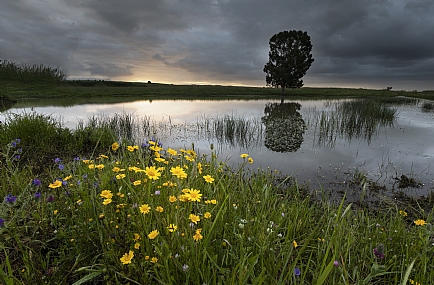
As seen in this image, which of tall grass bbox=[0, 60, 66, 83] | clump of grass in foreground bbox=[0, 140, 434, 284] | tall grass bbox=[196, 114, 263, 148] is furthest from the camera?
tall grass bbox=[0, 60, 66, 83]

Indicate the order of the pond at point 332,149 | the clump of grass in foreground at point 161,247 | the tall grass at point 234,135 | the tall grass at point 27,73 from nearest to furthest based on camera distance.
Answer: the clump of grass in foreground at point 161,247, the pond at point 332,149, the tall grass at point 234,135, the tall grass at point 27,73

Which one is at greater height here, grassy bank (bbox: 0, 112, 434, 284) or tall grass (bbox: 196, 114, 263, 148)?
grassy bank (bbox: 0, 112, 434, 284)

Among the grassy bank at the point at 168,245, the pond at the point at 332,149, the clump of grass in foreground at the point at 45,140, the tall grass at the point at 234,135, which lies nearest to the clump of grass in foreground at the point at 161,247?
the grassy bank at the point at 168,245

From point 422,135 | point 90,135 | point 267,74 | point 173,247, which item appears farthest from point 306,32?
point 173,247

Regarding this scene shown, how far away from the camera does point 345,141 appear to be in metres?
7.02

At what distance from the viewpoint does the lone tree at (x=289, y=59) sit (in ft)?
106

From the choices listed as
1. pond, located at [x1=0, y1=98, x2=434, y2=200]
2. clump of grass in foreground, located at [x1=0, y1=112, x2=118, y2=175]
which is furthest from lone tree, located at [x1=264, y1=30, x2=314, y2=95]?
clump of grass in foreground, located at [x1=0, y1=112, x2=118, y2=175]

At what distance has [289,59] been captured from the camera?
3241 centimetres

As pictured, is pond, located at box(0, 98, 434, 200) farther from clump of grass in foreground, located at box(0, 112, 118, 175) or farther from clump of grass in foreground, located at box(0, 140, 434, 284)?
clump of grass in foreground, located at box(0, 112, 118, 175)

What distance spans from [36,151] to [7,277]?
12.5 feet

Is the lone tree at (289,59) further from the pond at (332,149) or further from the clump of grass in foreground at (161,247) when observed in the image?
the clump of grass in foreground at (161,247)

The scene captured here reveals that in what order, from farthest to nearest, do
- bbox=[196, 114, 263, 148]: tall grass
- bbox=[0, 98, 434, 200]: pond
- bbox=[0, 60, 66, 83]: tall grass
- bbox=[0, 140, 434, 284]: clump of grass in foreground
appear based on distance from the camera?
bbox=[0, 60, 66, 83]: tall grass, bbox=[196, 114, 263, 148]: tall grass, bbox=[0, 98, 434, 200]: pond, bbox=[0, 140, 434, 284]: clump of grass in foreground

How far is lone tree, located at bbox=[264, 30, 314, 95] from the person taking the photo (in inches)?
1268

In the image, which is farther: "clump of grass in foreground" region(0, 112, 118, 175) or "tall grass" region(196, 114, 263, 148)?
"tall grass" region(196, 114, 263, 148)
